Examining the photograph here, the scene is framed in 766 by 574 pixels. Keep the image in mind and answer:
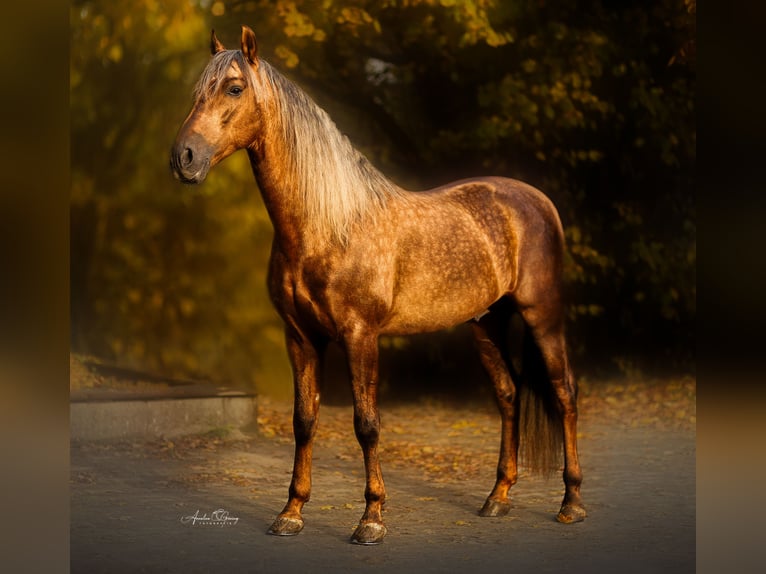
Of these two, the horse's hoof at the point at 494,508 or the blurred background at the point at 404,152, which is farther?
the blurred background at the point at 404,152

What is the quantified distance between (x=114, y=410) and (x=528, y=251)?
277 centimetres

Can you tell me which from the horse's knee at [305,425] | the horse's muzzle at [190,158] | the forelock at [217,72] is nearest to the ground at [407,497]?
the horse's knee at [305,425]

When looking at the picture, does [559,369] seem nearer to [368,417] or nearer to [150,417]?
[368,417]

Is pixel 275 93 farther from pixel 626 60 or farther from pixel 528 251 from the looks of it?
pixel 626 60

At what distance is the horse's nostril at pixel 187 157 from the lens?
4.82 meters

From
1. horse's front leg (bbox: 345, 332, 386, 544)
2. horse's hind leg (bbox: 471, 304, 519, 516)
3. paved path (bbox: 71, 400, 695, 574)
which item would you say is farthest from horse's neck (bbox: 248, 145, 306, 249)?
paved path (bbox: 71, 400, 695, 574)

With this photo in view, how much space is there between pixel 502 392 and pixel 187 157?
2.17 metres

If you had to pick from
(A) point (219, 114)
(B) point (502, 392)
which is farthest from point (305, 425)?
(A) point (219, 114)

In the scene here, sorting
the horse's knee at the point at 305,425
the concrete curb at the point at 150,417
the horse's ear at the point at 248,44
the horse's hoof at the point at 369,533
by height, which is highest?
the horse's ear at the point at 248,44

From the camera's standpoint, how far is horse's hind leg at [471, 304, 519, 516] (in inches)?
225

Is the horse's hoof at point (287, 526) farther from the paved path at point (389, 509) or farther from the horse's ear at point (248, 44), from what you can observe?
the horse's ear at point (248, 44)

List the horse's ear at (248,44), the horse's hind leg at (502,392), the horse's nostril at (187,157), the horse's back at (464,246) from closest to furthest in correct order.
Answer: the horse's nostril at (187,157), the horse's ear at (248,44), the horse's back at (464,246), the horse's hind leg at (502,392)

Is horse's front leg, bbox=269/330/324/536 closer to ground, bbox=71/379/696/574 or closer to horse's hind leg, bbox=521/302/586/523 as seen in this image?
ground, bbox=71/379/696/574

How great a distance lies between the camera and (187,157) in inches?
190
